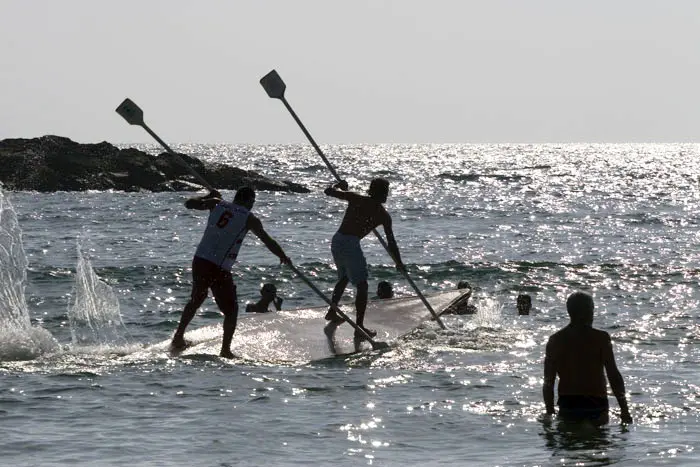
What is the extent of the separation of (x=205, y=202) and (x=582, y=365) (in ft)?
16.3

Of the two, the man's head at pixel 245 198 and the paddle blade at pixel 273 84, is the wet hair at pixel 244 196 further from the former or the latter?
the paddle blade at pixel 273 84

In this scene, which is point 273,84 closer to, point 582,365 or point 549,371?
point 549,371

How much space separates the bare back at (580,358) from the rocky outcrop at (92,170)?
164 feet

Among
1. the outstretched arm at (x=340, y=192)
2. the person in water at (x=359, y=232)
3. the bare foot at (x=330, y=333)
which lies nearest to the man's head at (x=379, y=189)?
the person in water at (x=359, y=232)

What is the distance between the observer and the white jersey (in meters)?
12.4

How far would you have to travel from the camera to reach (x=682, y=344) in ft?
52.7

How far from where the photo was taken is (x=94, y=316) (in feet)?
62.3

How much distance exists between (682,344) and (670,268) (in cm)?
1253

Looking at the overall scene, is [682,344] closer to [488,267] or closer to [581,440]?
[581,440]

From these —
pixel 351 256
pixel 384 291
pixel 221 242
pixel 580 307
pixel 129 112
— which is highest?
pixel 129 112

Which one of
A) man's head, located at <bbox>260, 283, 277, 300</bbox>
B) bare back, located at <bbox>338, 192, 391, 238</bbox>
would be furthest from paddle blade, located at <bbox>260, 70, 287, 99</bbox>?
man's head, located at <bbox>260, 283, 277, 300</bbox>

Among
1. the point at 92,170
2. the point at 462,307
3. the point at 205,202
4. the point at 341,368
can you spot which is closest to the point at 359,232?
the point at 341,368

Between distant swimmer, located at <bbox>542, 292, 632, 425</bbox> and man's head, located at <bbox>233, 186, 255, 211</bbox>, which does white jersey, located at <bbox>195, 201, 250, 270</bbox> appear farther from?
distant swimmer, located at <bbox>542, 292, 632, 425</bbox>

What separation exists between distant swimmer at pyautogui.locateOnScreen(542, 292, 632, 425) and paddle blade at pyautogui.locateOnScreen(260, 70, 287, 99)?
22.7ft
